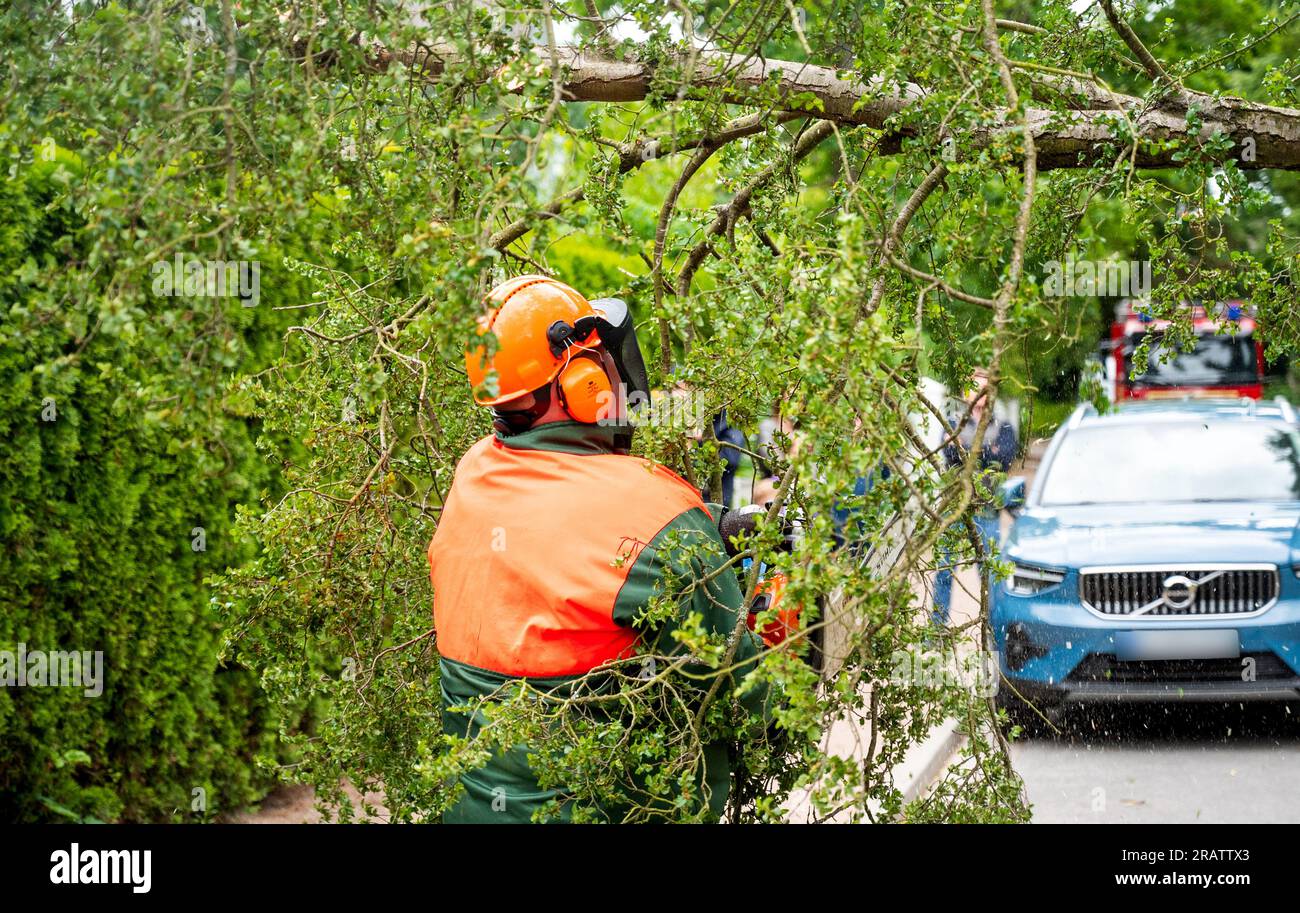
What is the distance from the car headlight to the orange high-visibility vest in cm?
464

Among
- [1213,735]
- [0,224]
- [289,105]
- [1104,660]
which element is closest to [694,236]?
[289,105]

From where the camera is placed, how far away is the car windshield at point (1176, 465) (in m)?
8.07

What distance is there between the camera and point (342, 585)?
13.8 ft

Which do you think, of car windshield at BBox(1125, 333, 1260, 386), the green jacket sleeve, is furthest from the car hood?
car windshield at BBox(1125, 333, 1260, 386)

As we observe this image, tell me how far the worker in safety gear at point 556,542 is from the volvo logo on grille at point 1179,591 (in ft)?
14.8

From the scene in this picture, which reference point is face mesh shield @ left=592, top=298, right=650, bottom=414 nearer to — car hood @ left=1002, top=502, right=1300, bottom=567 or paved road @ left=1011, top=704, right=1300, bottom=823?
paved road @ left=1011, top=704, right=1300, bottom=823

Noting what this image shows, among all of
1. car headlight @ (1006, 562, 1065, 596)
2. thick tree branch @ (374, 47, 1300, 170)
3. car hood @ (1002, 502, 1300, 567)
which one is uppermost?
thick tree branch @ (374, 47, 1300, 170)

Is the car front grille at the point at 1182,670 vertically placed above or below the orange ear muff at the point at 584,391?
below

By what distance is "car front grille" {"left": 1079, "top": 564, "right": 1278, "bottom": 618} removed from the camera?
7.20 m

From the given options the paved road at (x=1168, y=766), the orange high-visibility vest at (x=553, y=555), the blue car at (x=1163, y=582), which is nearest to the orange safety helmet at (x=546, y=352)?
the orange high-visibility vest at (x=553, y=555)

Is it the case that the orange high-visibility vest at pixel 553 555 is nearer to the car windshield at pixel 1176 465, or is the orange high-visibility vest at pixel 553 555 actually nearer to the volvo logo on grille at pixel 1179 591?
the volvo logo on grille at pixel 1179 591

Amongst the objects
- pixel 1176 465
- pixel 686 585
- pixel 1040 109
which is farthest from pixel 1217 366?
pixel 686 585

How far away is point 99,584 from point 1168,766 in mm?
5414

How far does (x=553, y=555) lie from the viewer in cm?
327
